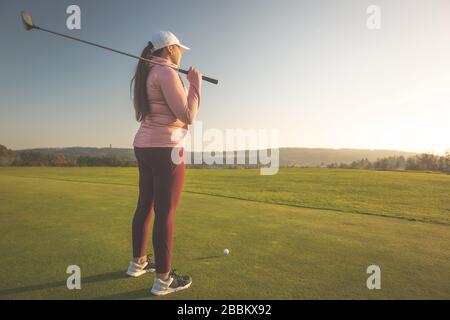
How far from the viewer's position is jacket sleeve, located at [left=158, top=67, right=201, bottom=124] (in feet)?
9.15

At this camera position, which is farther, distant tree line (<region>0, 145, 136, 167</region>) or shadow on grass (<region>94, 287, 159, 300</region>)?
distant tree line (<region>0, 145, 136, 167</region>)

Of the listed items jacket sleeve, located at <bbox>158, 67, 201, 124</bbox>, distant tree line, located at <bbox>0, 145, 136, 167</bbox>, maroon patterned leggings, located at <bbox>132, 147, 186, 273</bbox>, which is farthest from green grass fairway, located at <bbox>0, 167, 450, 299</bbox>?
distant tree line, located at <bbox>0, 145, 136, 167</bbox>

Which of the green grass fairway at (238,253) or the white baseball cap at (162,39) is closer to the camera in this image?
the green grass fairway at (238,253)

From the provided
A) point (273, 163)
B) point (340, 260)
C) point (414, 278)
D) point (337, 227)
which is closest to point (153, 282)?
point (340, 260)

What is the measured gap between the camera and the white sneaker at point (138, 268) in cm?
309

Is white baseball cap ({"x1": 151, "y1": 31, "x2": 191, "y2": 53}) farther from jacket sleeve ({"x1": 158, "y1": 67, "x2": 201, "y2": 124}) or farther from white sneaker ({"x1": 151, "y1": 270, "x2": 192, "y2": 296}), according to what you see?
white sneaker ({"x1": 151, "y1": 270, "x2": 192, "y2": 296})

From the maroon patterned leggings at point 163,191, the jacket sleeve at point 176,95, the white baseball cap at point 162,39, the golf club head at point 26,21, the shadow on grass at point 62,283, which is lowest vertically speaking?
the shadow on grass at point 62,283

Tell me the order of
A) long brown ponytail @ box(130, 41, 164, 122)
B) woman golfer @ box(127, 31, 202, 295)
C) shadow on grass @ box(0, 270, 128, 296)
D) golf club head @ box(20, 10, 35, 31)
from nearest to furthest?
1. shadow on grass @ box(0, 270, 128, 296)
2. woman golfer @ box(127, 31, 202, 295)
3. long brown ponytail @ box(130, 41, 164, 122)
4. golf club head @ box(20, 10, 35, 31)

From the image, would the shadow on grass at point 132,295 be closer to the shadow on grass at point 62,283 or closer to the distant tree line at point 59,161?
the shadow on grass at point 62,283

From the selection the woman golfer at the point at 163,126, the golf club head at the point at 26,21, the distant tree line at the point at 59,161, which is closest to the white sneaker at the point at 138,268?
the woman golfer at the point at 163,126

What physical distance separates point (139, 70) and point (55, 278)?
1.96 meters

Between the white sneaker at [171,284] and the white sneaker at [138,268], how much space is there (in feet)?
1.30

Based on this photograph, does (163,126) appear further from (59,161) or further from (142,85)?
(59,161)
